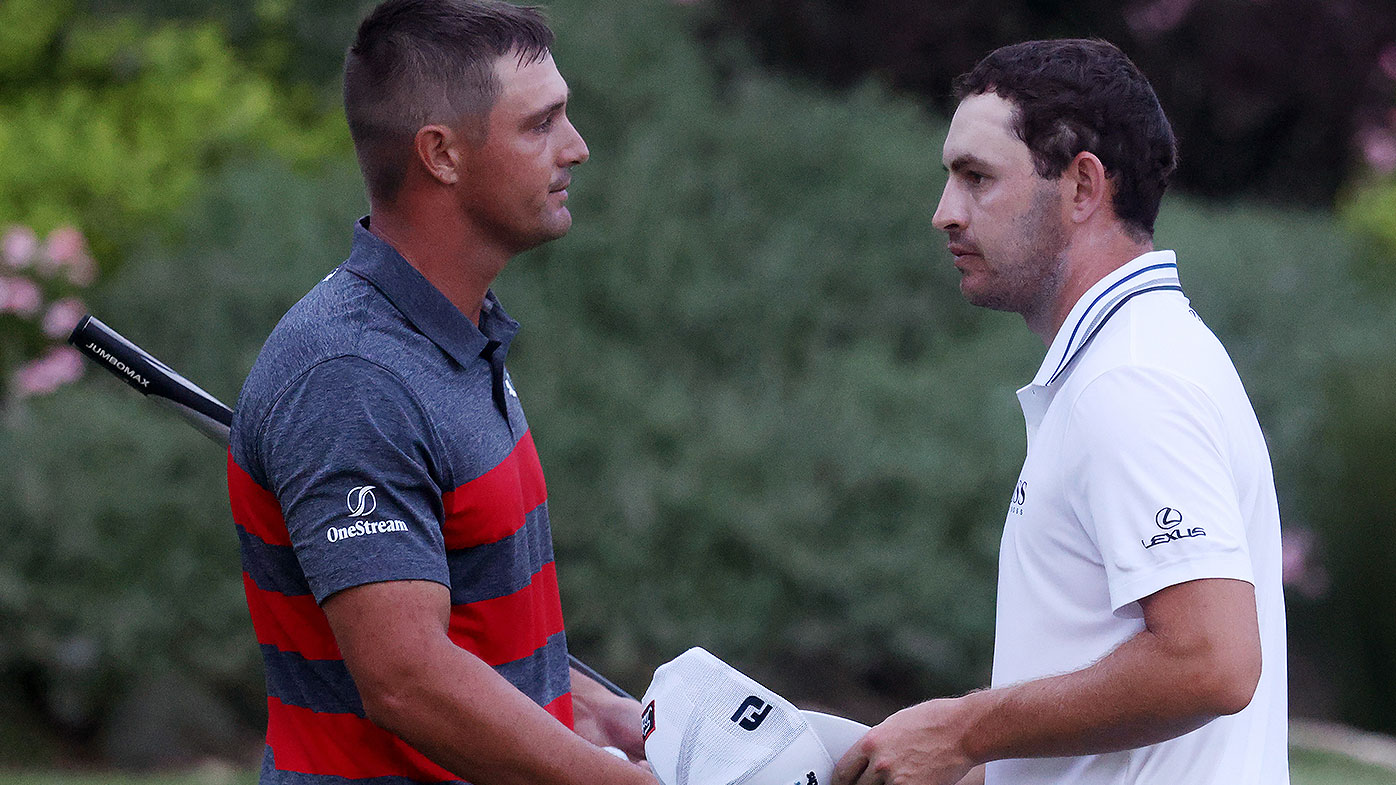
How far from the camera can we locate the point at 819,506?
713 centimetres

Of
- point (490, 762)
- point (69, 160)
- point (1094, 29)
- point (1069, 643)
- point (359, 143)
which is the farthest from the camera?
point (1094, 29)

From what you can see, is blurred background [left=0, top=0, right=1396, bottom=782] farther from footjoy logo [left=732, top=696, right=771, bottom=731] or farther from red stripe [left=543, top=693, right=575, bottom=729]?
footjoy logo [left=732, top=696, right=771, bottom=731]

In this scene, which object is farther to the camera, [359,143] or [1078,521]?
[359,143]

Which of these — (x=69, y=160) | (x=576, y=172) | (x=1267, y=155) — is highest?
(x=1267, y=155)

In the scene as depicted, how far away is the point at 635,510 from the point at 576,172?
7.69 ft

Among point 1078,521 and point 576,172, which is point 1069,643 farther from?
point 576,172

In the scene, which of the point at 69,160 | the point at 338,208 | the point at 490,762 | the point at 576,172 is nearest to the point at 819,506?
the point at 576,172

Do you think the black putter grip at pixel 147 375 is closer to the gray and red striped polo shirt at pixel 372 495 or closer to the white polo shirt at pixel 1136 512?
the gray and red striped polo shirt at pixel 372 495

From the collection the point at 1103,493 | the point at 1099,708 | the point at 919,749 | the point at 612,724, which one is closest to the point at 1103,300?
the point at 1103,493

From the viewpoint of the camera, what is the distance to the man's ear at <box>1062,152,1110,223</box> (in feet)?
8.65

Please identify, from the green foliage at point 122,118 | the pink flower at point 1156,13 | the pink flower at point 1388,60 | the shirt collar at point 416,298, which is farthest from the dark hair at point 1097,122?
the pink flower at point 1388,60

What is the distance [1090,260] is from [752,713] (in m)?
0.98

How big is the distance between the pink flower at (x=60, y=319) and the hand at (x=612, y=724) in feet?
16.7

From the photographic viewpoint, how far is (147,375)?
2.86 meters
